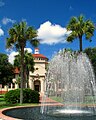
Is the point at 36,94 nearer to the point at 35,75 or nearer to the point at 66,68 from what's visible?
the point at 66,68

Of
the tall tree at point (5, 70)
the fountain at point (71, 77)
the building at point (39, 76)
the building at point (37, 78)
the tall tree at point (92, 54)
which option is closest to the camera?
the fountain at point (71, 77)

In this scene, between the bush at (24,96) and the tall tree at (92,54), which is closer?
the bush at (24,96)

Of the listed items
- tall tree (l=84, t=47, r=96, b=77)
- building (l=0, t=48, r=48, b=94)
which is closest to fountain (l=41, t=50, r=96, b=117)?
tall tree (l=84, t=47, r=96, b=77)

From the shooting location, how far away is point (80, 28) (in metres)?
31.8

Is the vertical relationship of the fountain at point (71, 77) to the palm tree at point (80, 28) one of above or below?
below

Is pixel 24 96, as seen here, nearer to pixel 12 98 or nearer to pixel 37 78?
pixel 12 98

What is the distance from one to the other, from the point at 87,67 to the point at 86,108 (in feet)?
11.6

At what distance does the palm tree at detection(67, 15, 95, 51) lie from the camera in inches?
1242

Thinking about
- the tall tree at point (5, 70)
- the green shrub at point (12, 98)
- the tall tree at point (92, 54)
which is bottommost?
the green shrub at point (12, 98)

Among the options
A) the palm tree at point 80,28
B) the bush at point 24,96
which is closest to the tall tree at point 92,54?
the palm tree at point 80,28

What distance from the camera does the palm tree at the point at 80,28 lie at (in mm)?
31547

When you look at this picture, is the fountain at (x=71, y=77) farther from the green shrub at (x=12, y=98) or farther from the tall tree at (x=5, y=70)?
the tall tree at (x=5, y=70)

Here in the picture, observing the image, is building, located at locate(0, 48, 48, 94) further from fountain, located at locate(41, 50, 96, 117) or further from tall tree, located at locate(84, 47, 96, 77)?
fountain, located at locate(41, 50, 96, 117)

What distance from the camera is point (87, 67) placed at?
2336cm
